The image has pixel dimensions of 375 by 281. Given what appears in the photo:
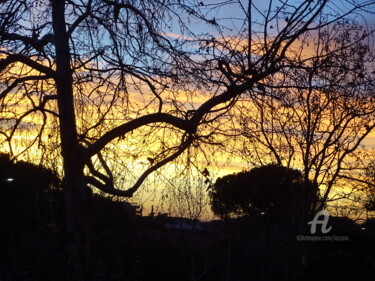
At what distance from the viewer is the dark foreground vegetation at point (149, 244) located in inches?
78.7

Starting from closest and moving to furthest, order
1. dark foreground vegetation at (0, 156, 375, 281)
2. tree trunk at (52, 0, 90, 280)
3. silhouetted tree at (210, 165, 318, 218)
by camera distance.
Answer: dark foreground vegetation at (0, 156, 375, 281), tree trunk at (52, 0, 90, 280), silhouetted tree at (210, 165, 318, 218)

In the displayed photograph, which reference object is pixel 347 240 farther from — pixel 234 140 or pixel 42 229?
pixel 234 140

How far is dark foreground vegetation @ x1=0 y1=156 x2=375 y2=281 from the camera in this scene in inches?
78.7

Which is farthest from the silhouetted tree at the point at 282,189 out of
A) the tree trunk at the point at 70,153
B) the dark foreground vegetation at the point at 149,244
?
the tree trunk at the point at 70,153

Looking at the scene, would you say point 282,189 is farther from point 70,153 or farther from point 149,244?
point 149,244

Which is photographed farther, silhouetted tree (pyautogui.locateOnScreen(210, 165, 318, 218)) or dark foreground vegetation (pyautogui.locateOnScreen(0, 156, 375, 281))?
silhouetted tree (pyautogui.locateOnScreen(210, 165, 318, 218))

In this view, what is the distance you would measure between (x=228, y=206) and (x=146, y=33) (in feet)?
68.3

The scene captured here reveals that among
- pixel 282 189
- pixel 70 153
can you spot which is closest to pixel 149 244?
pixel 282 189

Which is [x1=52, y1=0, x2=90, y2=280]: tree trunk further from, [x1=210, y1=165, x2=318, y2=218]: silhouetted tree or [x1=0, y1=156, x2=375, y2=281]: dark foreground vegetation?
[x1=210, y1=165, x2=318, y2=218]: silhouetted tree

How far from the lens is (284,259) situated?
28.2m

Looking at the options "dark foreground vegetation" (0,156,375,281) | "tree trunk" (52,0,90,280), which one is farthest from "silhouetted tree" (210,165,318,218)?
"tree trunk" (52,0,90,280)

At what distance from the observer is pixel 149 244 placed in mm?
30109

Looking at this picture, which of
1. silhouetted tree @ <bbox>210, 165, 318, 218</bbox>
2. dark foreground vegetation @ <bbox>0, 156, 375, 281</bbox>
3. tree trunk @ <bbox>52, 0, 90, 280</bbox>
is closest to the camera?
dark foreground vegetation @ <bbox>0, 156, 375, 281</bbox>

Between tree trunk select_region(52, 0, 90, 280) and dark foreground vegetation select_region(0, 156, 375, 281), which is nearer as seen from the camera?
dark foreground vegetation select_region(0, 156, 375, 281)
